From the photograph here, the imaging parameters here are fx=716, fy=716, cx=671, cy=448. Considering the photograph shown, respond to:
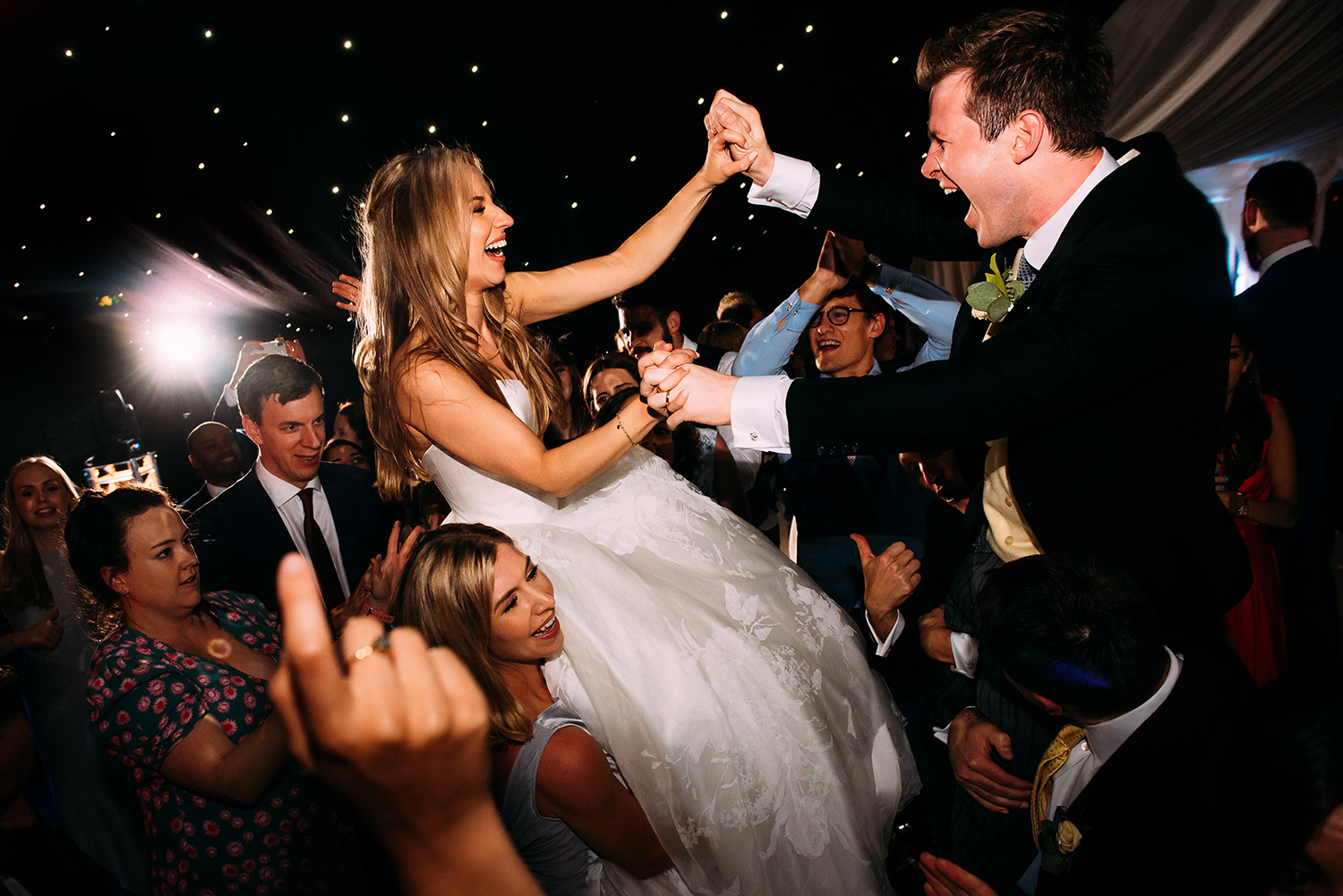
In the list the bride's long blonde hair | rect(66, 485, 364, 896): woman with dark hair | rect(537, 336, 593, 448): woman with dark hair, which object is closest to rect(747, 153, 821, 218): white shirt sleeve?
the bride's long blonde hair

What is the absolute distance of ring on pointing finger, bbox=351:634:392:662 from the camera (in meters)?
0.51

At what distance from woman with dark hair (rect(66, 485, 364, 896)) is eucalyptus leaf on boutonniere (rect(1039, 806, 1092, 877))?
5.39 ft

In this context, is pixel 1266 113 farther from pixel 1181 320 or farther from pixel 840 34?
pixel 1181 320

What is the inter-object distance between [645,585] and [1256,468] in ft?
7.96

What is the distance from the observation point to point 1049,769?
1386 millimetres

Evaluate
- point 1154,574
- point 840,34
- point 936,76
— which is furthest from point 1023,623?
point 840,34

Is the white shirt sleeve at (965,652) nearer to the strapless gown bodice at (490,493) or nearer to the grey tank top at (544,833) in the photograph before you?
the grey tank top at (544,833)

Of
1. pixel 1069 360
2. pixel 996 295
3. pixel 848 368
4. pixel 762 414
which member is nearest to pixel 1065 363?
pixel 1069 360

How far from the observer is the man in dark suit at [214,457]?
3.95m

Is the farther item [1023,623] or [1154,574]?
[1154,574]

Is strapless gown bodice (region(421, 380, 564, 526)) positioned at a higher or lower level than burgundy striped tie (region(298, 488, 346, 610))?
higher

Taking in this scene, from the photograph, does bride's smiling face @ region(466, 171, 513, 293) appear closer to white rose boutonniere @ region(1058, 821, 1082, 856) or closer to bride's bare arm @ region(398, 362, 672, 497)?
bride's bare arm @ region(398, 362, 672, 497)

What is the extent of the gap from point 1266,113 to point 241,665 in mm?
5576

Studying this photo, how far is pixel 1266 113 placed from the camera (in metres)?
4.02
